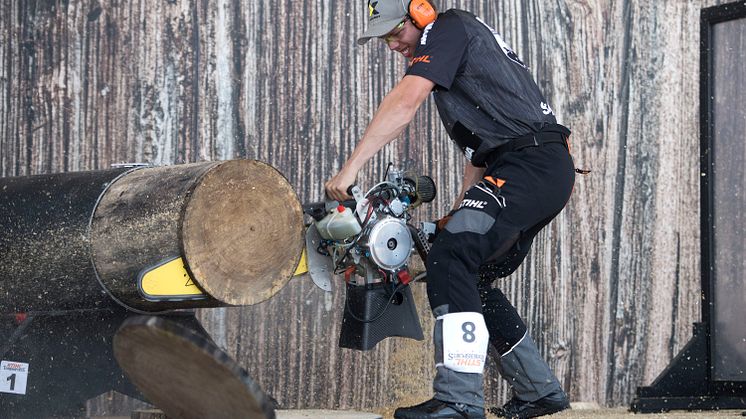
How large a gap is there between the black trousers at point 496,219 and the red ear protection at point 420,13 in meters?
→ 0.77

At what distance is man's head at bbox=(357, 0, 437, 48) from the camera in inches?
195

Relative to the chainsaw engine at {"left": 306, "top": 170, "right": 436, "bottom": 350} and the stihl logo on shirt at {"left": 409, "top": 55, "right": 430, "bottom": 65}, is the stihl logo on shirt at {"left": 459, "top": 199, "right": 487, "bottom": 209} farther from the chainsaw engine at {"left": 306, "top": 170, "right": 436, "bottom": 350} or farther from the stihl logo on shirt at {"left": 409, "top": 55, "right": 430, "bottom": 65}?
the stihl logo on shirt at {"left": 409, "top": 55, "right": 430, "bottom": 65}

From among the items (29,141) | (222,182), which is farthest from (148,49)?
(222,182)

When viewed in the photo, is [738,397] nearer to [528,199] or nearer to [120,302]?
[528,199]

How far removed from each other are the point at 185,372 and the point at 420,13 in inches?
87.0

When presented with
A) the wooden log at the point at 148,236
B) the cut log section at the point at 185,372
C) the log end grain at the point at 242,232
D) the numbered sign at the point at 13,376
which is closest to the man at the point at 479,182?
Result: the log end grain at the point at 242,232

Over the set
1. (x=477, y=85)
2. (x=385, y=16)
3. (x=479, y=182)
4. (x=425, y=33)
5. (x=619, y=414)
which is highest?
(x=385, y=16)

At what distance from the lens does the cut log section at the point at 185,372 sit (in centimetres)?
Answer: 338

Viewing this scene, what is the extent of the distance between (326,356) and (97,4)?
2.27 m

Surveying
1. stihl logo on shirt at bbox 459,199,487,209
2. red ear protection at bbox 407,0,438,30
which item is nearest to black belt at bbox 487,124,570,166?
stihl logo on shirt at bbox 459,199,487,209

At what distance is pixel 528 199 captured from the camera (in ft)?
15.1

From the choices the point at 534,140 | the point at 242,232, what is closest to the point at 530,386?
the point at 534,140

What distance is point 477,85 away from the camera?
4816 mm

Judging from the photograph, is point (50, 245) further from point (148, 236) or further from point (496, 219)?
point (496, 219)
